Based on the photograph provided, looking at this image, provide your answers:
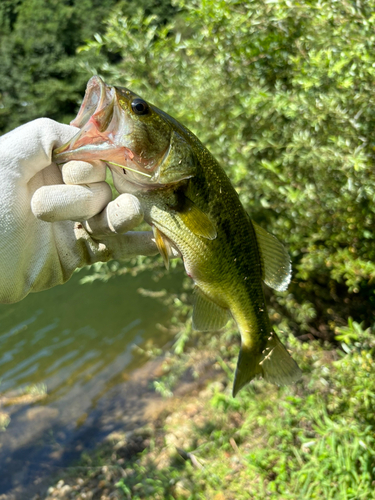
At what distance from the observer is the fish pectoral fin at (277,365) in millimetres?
2129

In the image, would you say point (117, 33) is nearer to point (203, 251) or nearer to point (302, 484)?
point (203, 251)

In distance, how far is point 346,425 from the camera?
306cm

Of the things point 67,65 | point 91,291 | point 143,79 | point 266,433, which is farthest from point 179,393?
point 67,65

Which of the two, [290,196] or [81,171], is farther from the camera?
[290,196]

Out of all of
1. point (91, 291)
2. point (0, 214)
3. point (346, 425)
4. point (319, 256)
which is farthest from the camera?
point (91, 291)

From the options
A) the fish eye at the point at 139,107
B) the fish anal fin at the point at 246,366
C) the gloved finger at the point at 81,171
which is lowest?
the fish anal fin at the point at 246,366

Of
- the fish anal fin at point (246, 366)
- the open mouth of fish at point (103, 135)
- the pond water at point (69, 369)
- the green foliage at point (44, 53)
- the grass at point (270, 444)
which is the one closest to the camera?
the open mouth of fish at point (103, 135)

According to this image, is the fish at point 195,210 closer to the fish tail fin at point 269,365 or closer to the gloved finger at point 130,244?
the fish tail fin at point 269,365

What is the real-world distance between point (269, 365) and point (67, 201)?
4.29 ft

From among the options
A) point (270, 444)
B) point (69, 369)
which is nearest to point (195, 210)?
point (270, 444)

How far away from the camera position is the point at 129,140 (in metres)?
1.60

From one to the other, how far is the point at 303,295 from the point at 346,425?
1892mm

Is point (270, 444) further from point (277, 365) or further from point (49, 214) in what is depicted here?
point (49, 214)

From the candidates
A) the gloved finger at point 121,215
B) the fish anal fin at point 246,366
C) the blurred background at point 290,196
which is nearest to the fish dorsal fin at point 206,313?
the fish anal fin at point 246,366
